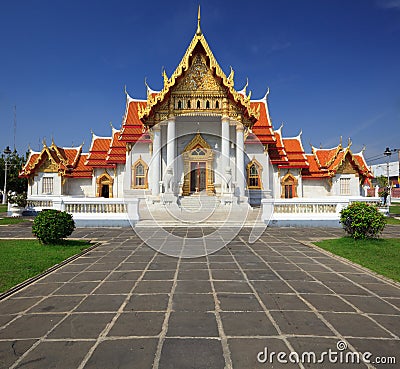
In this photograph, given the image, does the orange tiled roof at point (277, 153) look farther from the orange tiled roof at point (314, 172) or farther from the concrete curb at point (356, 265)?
the concrete curb at point (356, 265)

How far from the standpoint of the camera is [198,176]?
807 inches

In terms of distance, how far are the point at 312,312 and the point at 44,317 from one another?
127 inches

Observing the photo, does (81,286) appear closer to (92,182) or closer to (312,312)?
(312,312)

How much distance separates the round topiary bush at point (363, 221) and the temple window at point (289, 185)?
43.8ft

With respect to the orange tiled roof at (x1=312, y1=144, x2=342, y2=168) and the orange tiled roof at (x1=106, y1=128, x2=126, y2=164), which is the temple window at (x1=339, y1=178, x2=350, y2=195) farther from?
the orange tiled roof at (x1=106, y1=128, x2=126, y2=164)

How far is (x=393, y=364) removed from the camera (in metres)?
2.67

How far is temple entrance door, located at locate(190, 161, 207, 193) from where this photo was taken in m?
20.4

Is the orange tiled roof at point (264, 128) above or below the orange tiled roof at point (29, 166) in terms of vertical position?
above

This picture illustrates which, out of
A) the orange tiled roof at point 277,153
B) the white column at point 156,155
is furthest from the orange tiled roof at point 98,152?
the orange tiled roof at point 277,153

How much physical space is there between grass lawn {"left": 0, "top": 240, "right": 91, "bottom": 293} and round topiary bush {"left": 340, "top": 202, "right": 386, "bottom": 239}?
7494mm

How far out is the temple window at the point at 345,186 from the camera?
2272 centimetres

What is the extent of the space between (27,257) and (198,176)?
1429 centimetres

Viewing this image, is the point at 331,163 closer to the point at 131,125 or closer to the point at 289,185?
the point at 289,185

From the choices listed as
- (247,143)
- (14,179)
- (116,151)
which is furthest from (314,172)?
(14,179)
